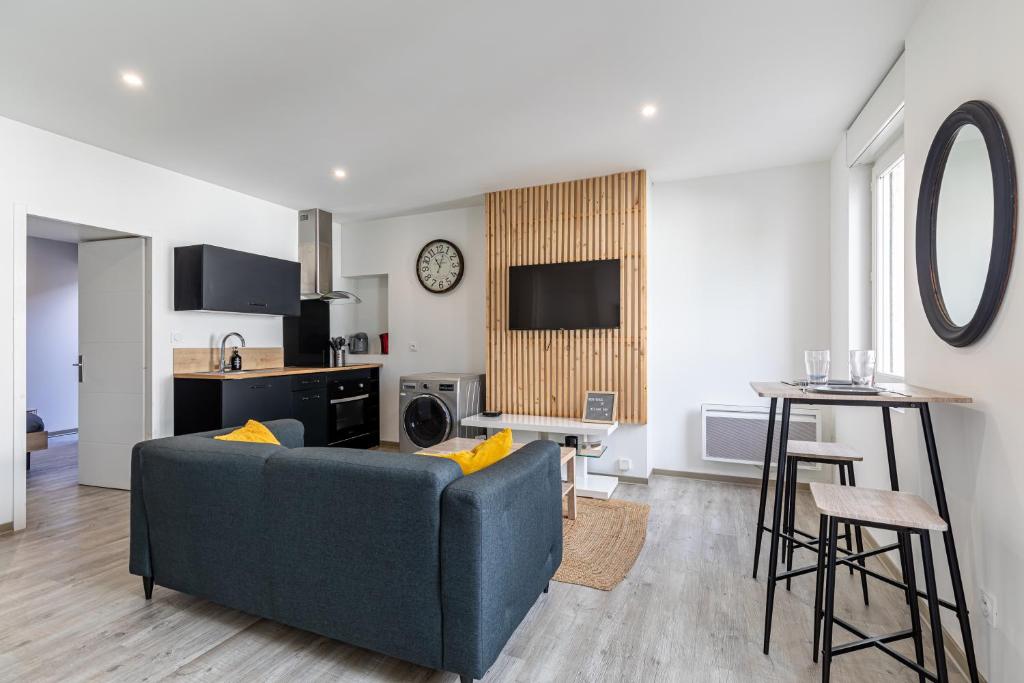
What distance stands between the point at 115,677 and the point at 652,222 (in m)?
4.46

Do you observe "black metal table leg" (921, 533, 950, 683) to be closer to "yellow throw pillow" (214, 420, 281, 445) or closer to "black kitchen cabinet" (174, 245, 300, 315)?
"yellow throw pillow" (214, 420, 281, 445)

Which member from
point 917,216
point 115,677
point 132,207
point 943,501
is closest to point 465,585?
point 115,677

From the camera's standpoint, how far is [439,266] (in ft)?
17.7

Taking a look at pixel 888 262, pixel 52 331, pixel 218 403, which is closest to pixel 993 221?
pixel 888 262

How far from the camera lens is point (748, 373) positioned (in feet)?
13.8

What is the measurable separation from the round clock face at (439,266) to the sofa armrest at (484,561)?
3604 mm

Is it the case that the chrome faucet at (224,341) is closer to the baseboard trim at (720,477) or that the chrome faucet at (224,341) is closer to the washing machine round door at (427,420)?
the washing machine round door at (427,420)

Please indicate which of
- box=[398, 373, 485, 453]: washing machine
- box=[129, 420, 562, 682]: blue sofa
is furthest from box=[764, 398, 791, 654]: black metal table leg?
box=[398, 373, 485, 453]: washing machine

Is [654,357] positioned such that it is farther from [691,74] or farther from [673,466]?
[691,74]

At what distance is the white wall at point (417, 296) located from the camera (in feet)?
17.2

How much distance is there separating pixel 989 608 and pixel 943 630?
20.1 inches

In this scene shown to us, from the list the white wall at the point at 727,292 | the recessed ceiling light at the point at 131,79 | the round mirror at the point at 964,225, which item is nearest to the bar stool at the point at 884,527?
the round mirror at the point at 964,225

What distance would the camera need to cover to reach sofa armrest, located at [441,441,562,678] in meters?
1.57

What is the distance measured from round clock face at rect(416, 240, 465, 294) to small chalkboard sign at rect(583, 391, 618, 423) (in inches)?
77.5
